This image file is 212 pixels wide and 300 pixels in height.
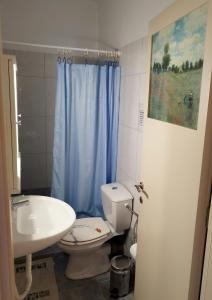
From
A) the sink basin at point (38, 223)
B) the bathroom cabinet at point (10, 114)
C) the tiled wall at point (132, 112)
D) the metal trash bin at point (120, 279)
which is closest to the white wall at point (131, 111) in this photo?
the tiled wall at point (132, 112)

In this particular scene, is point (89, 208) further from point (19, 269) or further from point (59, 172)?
point (19, 269)

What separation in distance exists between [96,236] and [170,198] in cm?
94

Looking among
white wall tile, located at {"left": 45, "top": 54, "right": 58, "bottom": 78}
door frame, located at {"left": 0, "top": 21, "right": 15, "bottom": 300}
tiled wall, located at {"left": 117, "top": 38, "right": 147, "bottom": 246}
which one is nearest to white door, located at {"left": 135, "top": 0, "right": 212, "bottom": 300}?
tiled wall, located at {"left": 117, "top": 38, "right": 147, "bottom": 246}

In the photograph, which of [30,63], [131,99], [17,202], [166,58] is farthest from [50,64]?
[166,58]

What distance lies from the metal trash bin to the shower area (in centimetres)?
73

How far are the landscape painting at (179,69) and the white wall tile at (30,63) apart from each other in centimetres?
152

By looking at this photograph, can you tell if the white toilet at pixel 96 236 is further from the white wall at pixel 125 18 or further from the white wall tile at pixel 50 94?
the white wall at pixel 125 18

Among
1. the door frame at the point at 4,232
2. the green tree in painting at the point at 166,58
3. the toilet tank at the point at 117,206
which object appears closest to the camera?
the door frame at the point at 4,232

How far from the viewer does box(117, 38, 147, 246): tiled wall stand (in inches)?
76.3

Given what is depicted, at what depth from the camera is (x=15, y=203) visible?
68.9 inches

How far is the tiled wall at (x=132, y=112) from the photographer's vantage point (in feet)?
6.36

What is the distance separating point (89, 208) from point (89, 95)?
3.81 feet

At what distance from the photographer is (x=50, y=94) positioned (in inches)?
106

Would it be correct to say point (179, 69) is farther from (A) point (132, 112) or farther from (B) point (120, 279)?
(B) point (120, 279)
